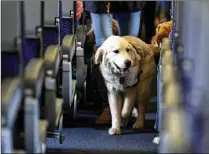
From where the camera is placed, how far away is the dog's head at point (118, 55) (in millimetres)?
3654

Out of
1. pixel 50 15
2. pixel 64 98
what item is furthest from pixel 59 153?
pixel 50 15

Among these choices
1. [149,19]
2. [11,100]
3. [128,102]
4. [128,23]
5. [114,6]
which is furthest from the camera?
[149,19]

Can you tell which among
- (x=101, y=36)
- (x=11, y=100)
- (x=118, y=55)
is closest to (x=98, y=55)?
(x=118, y=55)

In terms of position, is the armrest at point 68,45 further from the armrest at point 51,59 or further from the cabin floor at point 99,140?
the cabin floor at point 99,140

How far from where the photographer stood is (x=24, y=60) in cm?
238

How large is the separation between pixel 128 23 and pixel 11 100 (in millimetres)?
2063

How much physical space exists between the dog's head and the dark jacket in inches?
12.0

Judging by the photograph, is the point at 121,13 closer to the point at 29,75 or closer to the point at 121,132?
the point at 121,132

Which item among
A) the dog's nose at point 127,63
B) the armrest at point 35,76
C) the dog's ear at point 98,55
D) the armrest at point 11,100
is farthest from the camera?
the dog's ear at point 98,55

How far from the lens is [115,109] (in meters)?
3.85

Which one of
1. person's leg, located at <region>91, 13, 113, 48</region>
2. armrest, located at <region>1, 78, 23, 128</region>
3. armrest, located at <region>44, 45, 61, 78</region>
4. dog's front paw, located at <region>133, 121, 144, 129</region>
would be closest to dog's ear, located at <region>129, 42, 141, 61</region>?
person's leg, located at <region>91, 13, 113, 48</region>

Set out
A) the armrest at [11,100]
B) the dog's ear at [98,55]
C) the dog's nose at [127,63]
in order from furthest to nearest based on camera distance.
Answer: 1. the dog's ear at [98,55]
2. the dog's nose at [127,63]
3. the armrest at [11,100]

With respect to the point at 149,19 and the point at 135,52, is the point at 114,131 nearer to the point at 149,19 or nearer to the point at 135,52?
the point at 135,52

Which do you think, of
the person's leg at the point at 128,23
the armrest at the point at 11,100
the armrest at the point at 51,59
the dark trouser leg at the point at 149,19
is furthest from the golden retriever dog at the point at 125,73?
the armrest at the point at 11,100
